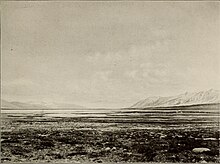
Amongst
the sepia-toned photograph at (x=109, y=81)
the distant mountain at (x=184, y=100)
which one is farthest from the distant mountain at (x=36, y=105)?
the distant mountain at (x=184, y=100)

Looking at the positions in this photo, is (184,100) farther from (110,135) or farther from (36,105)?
(36,105)

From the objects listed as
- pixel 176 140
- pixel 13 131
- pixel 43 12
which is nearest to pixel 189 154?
pixel 176 140

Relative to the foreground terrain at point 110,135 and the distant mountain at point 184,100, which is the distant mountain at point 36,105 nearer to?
the foreground terrain at point 110,135

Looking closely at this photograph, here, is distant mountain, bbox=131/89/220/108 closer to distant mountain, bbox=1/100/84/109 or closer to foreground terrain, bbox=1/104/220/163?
foreground terrain, bbox=1/104/220/163

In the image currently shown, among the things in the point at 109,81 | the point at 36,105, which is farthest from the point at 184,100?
the point at 36,105

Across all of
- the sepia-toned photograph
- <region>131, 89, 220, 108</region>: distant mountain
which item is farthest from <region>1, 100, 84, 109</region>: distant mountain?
<region>131, 89, 220, 108</region>: distant mountain

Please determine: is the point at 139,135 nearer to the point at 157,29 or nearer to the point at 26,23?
the point at 157,29
